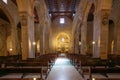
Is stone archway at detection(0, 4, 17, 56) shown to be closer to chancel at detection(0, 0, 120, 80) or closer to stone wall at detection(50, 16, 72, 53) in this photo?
chancel at detection(0, 0, 120, 80)

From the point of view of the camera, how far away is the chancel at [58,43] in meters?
8.59

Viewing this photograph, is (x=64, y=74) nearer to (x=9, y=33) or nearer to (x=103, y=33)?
(x=103, y=33)

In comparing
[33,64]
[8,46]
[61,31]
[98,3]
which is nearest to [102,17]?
[98,3]

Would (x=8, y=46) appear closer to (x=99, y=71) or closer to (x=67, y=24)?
(x=67, y=24)

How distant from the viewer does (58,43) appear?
40.7 m

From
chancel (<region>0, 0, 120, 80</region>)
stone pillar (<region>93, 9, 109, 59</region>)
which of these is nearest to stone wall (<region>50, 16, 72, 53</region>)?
chancel (<region>0, 0, 120, 80</region>)

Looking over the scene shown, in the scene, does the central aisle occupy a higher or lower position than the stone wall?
lower

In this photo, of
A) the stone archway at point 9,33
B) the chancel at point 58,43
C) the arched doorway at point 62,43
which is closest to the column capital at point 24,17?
the chancel at point 58,43

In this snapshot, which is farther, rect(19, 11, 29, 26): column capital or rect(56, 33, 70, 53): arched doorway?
rect(56, 33, 70, 53): arched doorway

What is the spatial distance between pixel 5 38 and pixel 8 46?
2336mm

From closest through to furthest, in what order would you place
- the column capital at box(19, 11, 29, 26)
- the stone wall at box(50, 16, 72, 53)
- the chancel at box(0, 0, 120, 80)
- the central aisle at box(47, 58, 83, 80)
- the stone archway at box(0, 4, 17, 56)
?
1. the chancel at box(0, 0, 120, 80)
2. the central aisle at box(47, 58, 83, 80)
3. the column capital at box(19, 11, 29, 26)
4. the stone archway at box(0, 4, 17, 56)
5. the stone wall at box(50, 16, 72, 53)

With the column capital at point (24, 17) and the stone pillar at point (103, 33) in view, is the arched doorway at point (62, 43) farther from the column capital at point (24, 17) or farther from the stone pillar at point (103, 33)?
the stone pillar at point (103, 33)

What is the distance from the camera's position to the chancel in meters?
8.59

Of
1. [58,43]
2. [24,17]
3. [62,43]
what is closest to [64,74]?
[24,17]
